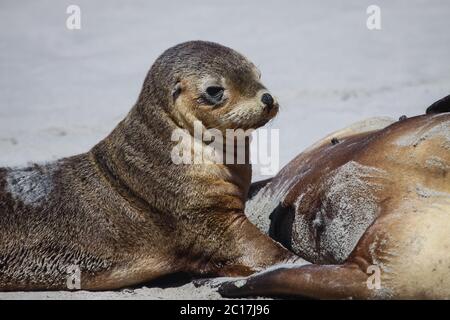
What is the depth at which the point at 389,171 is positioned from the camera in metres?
5.08

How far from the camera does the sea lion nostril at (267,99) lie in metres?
5.47

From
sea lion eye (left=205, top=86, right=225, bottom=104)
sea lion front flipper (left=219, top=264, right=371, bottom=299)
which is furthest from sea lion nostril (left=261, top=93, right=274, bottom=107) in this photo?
sea lion front flipper (left=219, top=264, right=371, bottom=299)

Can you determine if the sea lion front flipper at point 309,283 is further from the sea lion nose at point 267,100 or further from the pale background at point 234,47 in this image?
the pale background at point 234,47

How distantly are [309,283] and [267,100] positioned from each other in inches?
47.2

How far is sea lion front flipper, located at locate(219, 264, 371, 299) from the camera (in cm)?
458

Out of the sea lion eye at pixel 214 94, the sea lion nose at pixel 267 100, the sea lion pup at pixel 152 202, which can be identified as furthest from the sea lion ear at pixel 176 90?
the sea lion nose at pixel 267 100

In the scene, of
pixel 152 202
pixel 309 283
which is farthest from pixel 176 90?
pixel 309 283

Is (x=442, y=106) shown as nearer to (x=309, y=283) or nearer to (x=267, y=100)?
(x=267, y=100)

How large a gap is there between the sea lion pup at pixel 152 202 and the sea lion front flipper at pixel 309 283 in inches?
12.8

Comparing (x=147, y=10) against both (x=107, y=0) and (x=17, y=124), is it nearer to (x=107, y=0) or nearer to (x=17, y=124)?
(x=107, y=0)

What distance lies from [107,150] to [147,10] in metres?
9.46

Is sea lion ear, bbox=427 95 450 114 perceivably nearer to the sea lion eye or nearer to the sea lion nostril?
the sea lion nostril

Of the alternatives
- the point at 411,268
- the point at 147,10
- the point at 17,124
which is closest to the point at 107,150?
the point at 411,268
